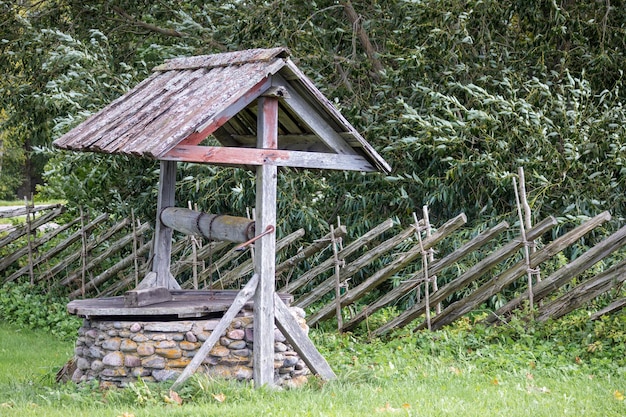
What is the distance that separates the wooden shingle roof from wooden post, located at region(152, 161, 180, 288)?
77cm

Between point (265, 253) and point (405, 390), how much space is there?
1513 millimetres

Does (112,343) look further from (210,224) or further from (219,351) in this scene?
(210,224)

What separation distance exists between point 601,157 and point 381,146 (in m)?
2.72

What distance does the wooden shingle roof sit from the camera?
656 cm

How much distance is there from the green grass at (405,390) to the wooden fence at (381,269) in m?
0.56

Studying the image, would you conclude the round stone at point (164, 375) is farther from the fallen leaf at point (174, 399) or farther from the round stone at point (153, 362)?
the fallen leaf at point (174, 399)

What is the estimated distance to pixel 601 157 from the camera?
10.7 metres

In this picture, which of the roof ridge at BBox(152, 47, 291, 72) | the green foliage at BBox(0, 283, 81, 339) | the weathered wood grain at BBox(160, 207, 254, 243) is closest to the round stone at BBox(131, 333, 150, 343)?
the weathered wood grain at BBox(160, 207, 254, 243)

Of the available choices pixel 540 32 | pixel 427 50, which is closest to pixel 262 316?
pixel 427 50

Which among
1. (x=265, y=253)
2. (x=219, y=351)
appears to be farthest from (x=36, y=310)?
(x=265, y=253)

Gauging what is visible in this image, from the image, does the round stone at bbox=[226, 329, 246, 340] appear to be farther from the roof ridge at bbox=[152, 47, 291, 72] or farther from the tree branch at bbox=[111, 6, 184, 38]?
the tree branch at bbox=[111, 6, 184, 38]

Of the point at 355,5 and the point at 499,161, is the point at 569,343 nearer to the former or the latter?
the point at 499,161

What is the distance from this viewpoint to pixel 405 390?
6.66m

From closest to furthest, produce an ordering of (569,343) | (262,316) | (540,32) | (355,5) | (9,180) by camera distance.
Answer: (262,316) < (569,343) < (540,32) < (355,5) < (9,180)
